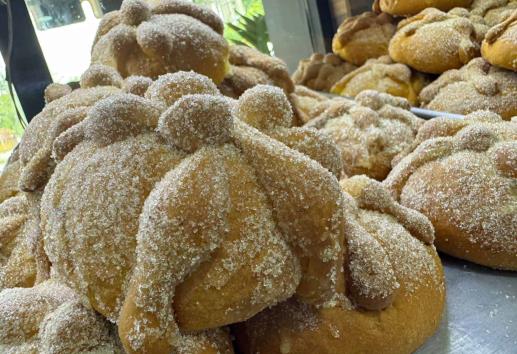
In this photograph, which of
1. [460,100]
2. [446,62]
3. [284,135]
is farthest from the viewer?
[446,62]

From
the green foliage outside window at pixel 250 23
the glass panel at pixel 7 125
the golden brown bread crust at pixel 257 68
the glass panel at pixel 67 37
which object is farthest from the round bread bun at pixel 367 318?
the green foliage outside window at pixel 250 23

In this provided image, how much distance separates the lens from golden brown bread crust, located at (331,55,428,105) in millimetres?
2029

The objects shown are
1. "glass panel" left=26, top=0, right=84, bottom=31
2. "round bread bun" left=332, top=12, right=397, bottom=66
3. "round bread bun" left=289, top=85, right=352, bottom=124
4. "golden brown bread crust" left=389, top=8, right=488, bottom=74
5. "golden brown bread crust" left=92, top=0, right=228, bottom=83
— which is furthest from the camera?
"round bread bun" left=332, top=12, right=397, bottom=66

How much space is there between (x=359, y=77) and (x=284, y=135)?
62.7 inches

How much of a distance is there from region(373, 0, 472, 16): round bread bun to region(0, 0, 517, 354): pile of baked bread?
1.46m

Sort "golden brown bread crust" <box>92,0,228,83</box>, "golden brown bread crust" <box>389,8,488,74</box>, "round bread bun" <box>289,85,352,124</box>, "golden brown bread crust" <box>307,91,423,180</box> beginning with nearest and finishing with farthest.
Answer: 1. "golden brown bread crust" <box>92,0,228,83</box>
2. "golden brown bread crust" <box>307,91,423,180</box>
3. "round bread bun" <box>289,85,352,124</box>
4. "golden brown bread crust" <box>389,8,488,74</box>

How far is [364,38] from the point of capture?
7.75 ft

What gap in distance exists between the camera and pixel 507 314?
844mm

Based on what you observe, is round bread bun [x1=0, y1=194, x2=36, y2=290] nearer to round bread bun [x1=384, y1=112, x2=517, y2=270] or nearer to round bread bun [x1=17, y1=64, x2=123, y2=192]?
round bread bun [x1=17, y1=64, x2=123, y2=192]

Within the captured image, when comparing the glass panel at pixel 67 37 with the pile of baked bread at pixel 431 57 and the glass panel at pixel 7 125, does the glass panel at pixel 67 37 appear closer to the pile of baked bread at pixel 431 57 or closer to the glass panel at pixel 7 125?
the glass panel at pixel 7 125

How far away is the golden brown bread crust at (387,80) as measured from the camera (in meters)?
2.03

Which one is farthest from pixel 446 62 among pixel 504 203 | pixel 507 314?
pixel 507 314

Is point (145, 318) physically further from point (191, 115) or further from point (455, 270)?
point (455, 270)

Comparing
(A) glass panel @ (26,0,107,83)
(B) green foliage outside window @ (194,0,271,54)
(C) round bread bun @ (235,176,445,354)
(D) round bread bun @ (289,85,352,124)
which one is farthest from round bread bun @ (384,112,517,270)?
(B) green foliage outside window @ (194,0,271,54)
